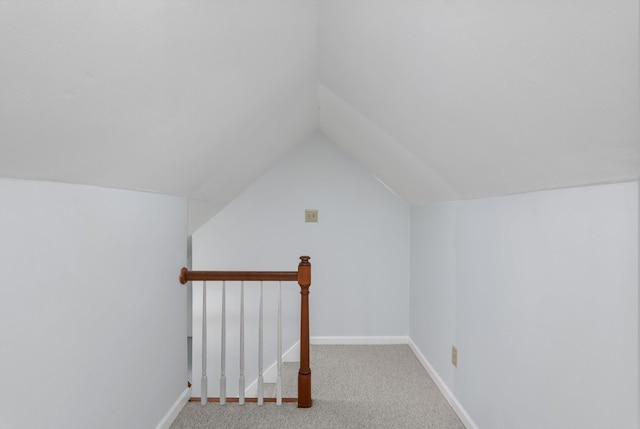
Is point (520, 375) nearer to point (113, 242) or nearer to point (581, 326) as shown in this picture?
point (581, 326)

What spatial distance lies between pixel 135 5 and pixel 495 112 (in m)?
1.10

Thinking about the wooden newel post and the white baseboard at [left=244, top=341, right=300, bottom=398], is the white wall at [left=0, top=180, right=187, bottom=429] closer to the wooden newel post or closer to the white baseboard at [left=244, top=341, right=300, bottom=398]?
the wooden newel post

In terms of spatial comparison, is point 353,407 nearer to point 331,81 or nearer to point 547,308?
point 547,308

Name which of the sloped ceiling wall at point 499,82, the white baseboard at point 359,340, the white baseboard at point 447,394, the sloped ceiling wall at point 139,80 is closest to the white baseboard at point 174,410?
the sloped ceiling wall at point 139,80

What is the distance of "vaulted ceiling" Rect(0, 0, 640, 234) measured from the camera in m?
0.86

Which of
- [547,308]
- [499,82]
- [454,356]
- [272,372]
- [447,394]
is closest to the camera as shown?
[499,82]

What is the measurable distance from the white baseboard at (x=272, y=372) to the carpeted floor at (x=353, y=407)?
→ 0.52m

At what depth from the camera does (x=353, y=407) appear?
8.36 feet

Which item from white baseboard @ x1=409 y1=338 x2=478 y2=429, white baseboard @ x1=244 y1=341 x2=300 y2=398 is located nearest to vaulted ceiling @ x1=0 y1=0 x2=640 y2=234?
white baseboard @ x1=409 y1=338 x2=478 y2=429

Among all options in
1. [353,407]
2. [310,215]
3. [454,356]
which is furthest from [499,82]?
[310,215]

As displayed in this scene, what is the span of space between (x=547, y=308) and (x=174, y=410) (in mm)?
2143

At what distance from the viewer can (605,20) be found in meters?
0.77

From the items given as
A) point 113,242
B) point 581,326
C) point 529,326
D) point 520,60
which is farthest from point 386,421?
point 520,60

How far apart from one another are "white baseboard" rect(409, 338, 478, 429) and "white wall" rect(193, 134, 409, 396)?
23.4 inches
